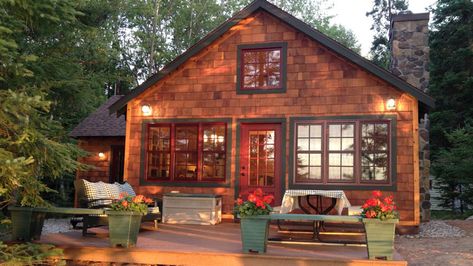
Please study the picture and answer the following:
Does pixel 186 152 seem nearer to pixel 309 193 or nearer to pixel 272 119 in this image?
pixel 272 119

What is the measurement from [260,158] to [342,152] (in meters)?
1.58

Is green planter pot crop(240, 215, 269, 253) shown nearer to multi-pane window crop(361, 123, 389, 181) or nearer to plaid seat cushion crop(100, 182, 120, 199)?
plaid seat cushion crop(100, 182, 120, 199)

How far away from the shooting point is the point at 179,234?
289 inches

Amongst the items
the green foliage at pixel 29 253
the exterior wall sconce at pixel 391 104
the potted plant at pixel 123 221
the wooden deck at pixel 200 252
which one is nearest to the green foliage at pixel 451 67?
the exterior wall sconce at pixel 391 104

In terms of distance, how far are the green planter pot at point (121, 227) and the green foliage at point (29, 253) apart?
0.65 metres

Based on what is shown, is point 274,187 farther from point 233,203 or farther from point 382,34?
point 382,34

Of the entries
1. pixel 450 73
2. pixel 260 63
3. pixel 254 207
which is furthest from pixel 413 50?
pixel 254 207

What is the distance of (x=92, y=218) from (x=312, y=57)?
4986mm

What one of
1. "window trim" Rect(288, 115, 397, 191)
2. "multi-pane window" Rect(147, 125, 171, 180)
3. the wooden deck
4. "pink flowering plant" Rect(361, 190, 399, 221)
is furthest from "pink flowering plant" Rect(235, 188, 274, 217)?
"multi-pane window" Rect(147, 125, 171, 180)

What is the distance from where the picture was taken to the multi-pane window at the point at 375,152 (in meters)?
8.53

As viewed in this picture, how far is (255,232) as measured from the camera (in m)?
5.48

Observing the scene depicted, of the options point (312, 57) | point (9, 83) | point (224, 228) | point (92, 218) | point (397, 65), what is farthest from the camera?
point (397, 65)

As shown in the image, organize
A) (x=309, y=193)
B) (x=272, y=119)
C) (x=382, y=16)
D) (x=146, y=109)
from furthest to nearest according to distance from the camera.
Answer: (x=382, y=16) → (x=146, y=109) → (x=272, y=119) → (x=309, y=193)

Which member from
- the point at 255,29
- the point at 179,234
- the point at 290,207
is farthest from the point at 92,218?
the point at 255,29
